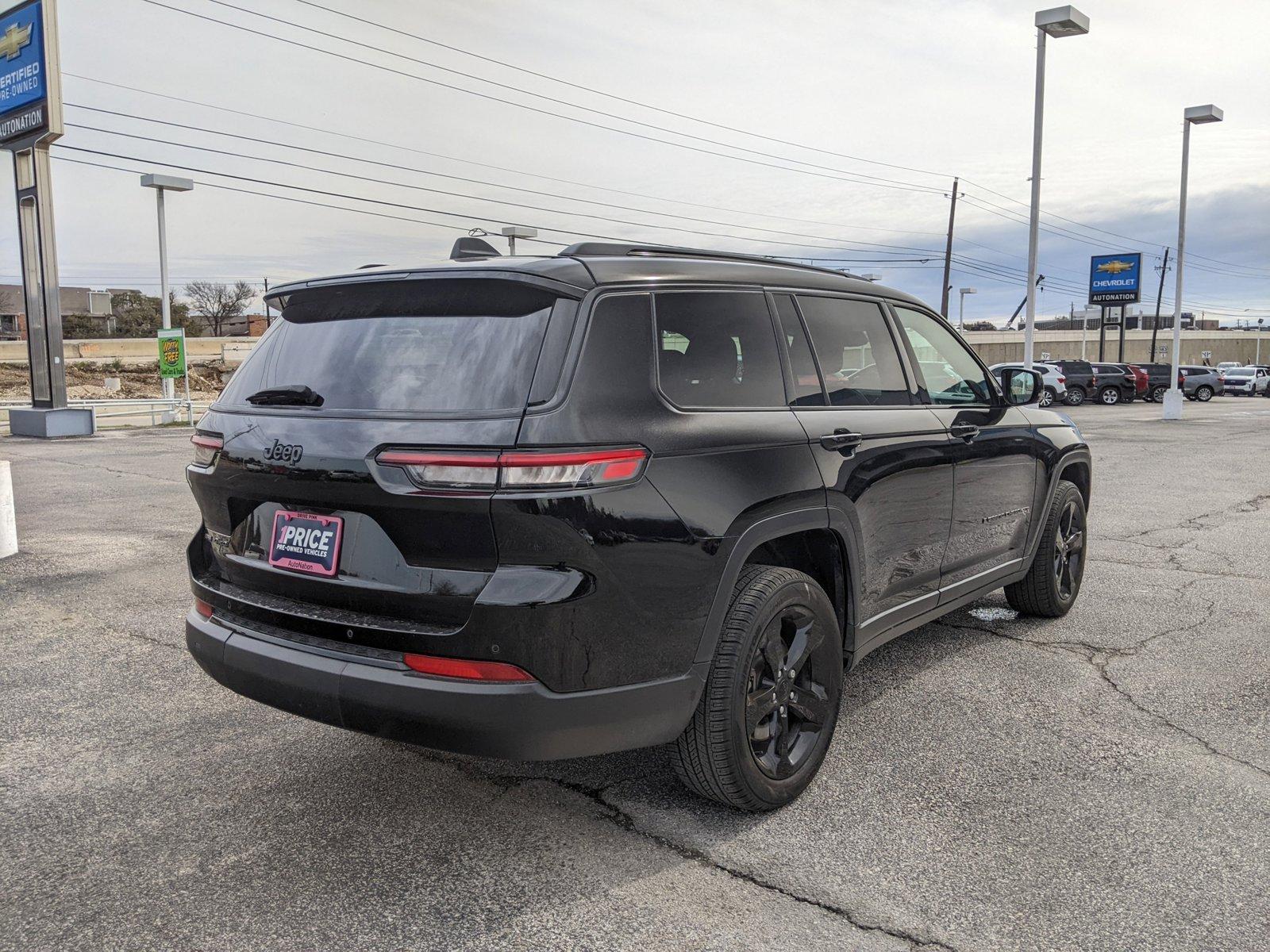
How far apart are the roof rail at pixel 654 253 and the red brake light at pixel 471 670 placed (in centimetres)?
125

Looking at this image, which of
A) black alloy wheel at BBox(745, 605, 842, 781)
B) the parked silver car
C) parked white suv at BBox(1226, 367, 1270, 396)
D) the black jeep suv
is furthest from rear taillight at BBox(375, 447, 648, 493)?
parked white suv at BBox(1226, 367, 1270, 396)

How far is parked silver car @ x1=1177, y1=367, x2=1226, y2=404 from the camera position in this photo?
4491 cm

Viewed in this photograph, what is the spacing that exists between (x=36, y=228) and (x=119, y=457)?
752 centimetres

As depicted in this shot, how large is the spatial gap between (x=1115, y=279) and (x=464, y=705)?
233 ft

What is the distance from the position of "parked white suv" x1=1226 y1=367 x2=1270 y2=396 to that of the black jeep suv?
54416mm

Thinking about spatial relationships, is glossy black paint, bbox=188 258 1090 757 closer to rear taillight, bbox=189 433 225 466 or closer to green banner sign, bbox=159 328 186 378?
rear taillight, bbox=189 433 225 466

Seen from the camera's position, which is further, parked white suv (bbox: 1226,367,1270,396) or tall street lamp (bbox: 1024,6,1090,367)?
parked white suv (bbox: 1226,367,1270,396)

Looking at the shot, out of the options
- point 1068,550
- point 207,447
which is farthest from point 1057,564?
point 207,447

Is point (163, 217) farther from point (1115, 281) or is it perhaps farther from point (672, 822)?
point (1115, 281)

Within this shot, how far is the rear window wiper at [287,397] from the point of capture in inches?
122

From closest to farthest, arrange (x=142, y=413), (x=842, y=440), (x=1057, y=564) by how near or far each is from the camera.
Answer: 1. (x=842, y=440)
2. (x=1057, y=564)
3. (x=142, y=413)

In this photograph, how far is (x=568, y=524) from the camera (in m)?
2.63

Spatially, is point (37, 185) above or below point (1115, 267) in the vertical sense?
below

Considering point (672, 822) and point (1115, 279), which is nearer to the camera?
point (672, 822)
